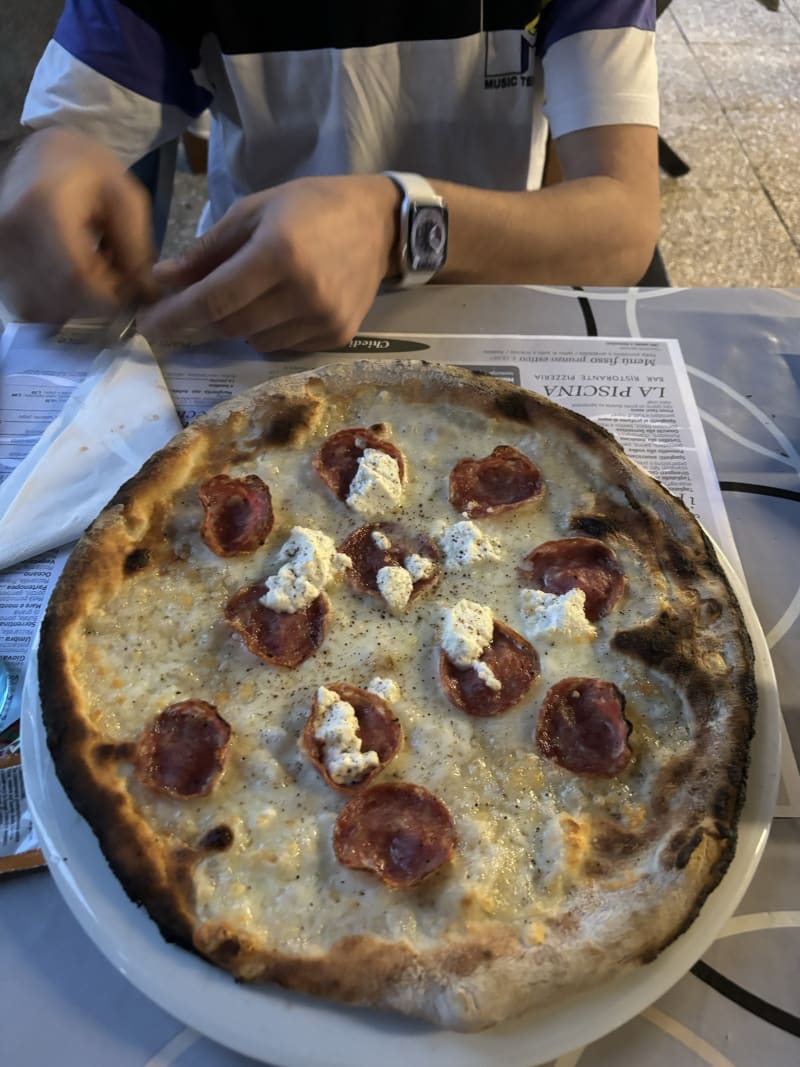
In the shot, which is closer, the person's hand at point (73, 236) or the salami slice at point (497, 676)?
the salami slice at point (497, 676)

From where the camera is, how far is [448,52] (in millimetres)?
1702

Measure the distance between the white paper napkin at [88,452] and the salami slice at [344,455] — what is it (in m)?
0.32

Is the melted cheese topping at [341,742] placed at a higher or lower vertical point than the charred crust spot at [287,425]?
lower

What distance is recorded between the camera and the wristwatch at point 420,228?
5.17 feet

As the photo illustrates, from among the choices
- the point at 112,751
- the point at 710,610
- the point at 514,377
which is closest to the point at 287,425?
the point at 514,377

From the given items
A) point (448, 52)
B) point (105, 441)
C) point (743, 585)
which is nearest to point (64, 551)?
point (105, 441)

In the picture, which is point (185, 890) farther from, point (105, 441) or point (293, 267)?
point (293, 267)

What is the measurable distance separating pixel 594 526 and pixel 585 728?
348 millimetres

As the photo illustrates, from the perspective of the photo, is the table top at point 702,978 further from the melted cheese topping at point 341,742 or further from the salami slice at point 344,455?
the salami slice at point 344,455

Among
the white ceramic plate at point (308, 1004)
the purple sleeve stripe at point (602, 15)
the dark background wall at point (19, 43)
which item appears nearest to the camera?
the white ceramic plate at point (308, 1004)

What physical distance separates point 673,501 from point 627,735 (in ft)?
1.39

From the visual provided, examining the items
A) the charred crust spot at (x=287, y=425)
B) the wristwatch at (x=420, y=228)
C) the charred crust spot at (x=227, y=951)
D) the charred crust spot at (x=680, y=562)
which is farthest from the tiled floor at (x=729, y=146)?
the charred crust spot at (x=227, y=951)

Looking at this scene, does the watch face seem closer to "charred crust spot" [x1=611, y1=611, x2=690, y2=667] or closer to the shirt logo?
the shirt logo

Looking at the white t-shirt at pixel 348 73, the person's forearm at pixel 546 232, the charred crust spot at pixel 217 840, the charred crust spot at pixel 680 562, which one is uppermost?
the white t-shirt at pixel 348 73
